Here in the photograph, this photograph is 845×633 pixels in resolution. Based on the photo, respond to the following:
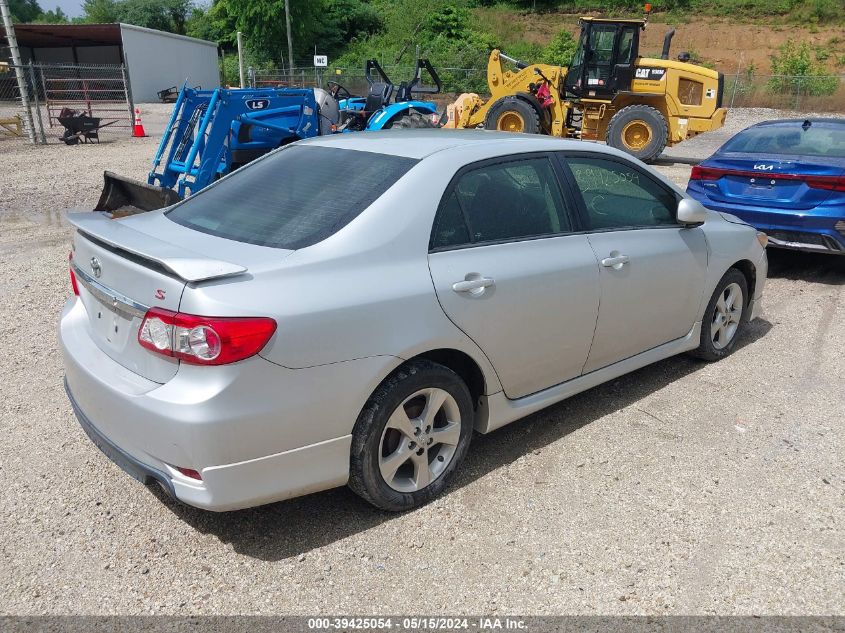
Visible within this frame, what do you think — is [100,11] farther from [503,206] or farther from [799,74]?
[503,206]

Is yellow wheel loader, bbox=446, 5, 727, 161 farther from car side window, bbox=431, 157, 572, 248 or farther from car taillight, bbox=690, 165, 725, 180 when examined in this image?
car side window, bbox=431, 157, 572, 248

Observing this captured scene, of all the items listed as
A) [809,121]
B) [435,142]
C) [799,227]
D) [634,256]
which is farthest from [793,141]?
[435,142]

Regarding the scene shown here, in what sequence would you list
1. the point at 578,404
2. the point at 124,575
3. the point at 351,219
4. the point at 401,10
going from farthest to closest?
the point at 401,10
the point at 578,404
the point at 351,219
the point at 124,575

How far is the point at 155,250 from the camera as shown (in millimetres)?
2781

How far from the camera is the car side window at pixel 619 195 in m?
3.94

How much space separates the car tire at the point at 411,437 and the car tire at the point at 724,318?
2322 mm

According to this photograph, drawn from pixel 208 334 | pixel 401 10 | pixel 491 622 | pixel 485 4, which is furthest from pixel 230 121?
pixel 485 4

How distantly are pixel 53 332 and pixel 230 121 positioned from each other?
5149mm

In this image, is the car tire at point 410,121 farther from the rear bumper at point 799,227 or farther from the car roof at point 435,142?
the car roof at point 435,142

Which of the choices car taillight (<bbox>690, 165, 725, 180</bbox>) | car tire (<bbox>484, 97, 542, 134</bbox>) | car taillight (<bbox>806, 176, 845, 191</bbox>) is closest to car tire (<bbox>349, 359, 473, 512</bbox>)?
car taillight (<bbox>806, 176, 845, 191</bbox>)

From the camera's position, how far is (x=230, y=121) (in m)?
9.56

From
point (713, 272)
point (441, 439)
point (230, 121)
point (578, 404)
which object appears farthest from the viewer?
point (230, 121)

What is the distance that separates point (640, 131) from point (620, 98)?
977 mm

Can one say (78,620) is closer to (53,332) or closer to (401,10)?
(53,332)
